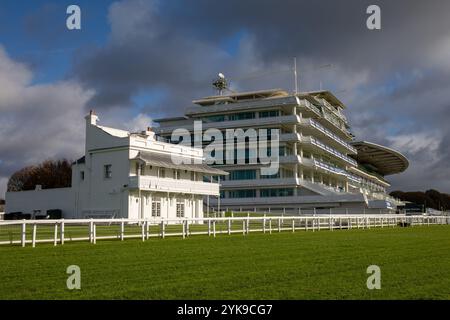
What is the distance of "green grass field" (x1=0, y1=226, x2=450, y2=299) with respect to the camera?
923 cm

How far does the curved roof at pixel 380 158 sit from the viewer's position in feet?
416

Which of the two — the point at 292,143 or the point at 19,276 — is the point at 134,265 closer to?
the point at 19,276

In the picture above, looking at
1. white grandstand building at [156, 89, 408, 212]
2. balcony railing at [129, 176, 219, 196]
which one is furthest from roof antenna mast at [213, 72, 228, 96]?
balcony railing at [129, 176, 219, 196]

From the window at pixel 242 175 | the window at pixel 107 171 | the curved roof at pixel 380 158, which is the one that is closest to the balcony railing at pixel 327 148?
the window at pixel 242 175

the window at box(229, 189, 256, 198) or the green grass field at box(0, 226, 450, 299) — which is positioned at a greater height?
the window at box(229, 189, 256, 198)

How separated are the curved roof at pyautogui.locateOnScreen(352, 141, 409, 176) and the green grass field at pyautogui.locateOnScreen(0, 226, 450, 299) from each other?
358ft

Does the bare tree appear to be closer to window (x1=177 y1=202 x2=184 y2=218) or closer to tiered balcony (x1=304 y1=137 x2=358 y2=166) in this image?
tiered balcony (x1=304 y1=137 x2=358 y2=166)

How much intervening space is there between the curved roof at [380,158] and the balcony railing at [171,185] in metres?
71.7

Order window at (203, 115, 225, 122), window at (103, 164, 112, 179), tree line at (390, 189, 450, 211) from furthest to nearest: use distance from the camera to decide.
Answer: tree line at (390, 189, 450, 211)
window at (203, 115, 225, 122)
window at (103, 164, 112, 179)
